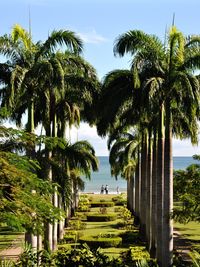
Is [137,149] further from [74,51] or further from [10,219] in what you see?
[10,219]

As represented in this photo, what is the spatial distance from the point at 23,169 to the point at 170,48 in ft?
34.3

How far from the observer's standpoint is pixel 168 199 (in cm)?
1917

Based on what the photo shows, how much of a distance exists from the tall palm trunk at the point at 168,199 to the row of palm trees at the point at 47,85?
Answer: 144 inches

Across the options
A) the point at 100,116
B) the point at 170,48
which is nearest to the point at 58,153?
the point at 100,116

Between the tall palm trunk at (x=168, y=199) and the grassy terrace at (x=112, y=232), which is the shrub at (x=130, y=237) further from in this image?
the tall palm trunk at (x=168, y=199)

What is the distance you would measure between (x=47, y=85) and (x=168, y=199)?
20.5 feet

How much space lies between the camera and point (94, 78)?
Answer: 21.2m

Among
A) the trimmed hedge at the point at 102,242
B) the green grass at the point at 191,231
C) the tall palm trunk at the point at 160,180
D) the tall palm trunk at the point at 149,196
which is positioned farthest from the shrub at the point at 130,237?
the tall palm trunk at the point at 160,180

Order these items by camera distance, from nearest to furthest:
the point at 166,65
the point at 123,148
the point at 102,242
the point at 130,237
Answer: the point at 166,65, the point at 102,242, the point at 130,237, the point at 123,148

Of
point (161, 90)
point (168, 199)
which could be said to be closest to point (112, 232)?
point (168, 199)

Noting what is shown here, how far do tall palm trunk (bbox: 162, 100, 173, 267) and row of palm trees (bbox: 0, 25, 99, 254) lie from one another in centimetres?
367

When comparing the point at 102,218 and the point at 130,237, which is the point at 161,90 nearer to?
the point at 130,237

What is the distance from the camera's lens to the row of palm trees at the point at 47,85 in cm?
1812

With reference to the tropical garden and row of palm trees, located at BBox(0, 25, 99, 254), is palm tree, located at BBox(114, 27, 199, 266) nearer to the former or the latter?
the tropical garden
